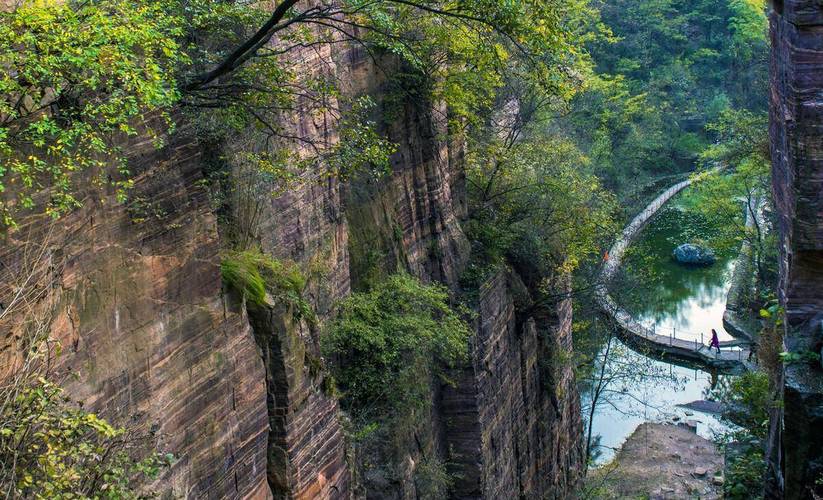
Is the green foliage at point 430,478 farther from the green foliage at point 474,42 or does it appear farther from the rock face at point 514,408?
the green foliage at point 474,42

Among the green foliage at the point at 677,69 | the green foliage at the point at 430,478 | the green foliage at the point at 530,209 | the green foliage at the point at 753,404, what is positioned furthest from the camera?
the green foliage at the point at 677,69

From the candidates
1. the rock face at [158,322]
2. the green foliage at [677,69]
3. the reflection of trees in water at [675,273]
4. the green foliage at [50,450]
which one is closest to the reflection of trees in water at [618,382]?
the reflection of trees in water at [675,273]

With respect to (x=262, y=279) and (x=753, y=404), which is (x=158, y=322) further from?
(x=753, y=404)

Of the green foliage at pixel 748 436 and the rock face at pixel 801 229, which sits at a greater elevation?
the rock face at pixel 801 229

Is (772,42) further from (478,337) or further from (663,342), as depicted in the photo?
(663,342)

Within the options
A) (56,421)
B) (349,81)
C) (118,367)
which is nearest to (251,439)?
(118,367)

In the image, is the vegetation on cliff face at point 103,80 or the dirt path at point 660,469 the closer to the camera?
the vegetation on cliff face at point 103,80
